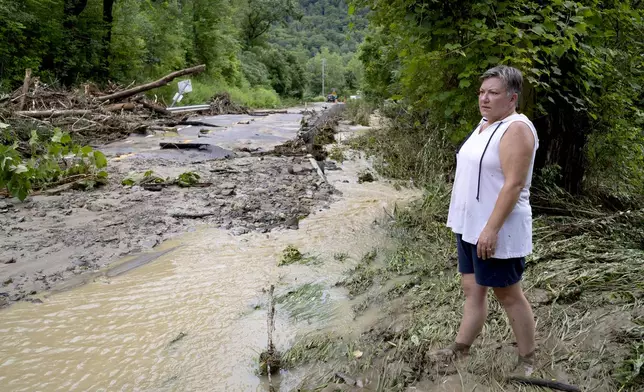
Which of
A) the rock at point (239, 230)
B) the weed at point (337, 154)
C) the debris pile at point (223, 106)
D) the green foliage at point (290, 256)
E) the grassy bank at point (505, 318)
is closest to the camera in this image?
the grassy bank at point (505, 318)

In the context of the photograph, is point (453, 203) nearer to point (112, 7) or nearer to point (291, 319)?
point (291, 319)

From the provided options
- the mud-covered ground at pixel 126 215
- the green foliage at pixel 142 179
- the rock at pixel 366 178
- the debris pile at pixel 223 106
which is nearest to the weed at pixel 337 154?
the rock at pixel 366 178

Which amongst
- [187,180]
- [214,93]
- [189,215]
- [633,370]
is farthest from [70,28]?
[633,370]

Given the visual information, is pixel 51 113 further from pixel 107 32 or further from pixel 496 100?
pixel 107 32

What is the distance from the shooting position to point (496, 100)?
229cm

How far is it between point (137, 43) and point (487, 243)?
81.3 feet

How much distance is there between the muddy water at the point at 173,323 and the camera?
3.06 metres

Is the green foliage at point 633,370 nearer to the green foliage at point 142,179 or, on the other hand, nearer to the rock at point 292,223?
the rock at point 292,223

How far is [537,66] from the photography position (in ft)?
16.4

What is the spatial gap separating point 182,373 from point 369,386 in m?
1.29

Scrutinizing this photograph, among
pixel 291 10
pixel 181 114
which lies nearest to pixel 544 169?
pixel 181 114

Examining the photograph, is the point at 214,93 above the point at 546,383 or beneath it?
above

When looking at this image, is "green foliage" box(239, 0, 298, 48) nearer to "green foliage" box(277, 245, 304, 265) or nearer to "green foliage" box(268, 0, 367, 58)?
"green foliage" box(277, 245, 304, 265)

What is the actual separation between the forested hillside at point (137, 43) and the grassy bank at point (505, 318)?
330 centimetres
